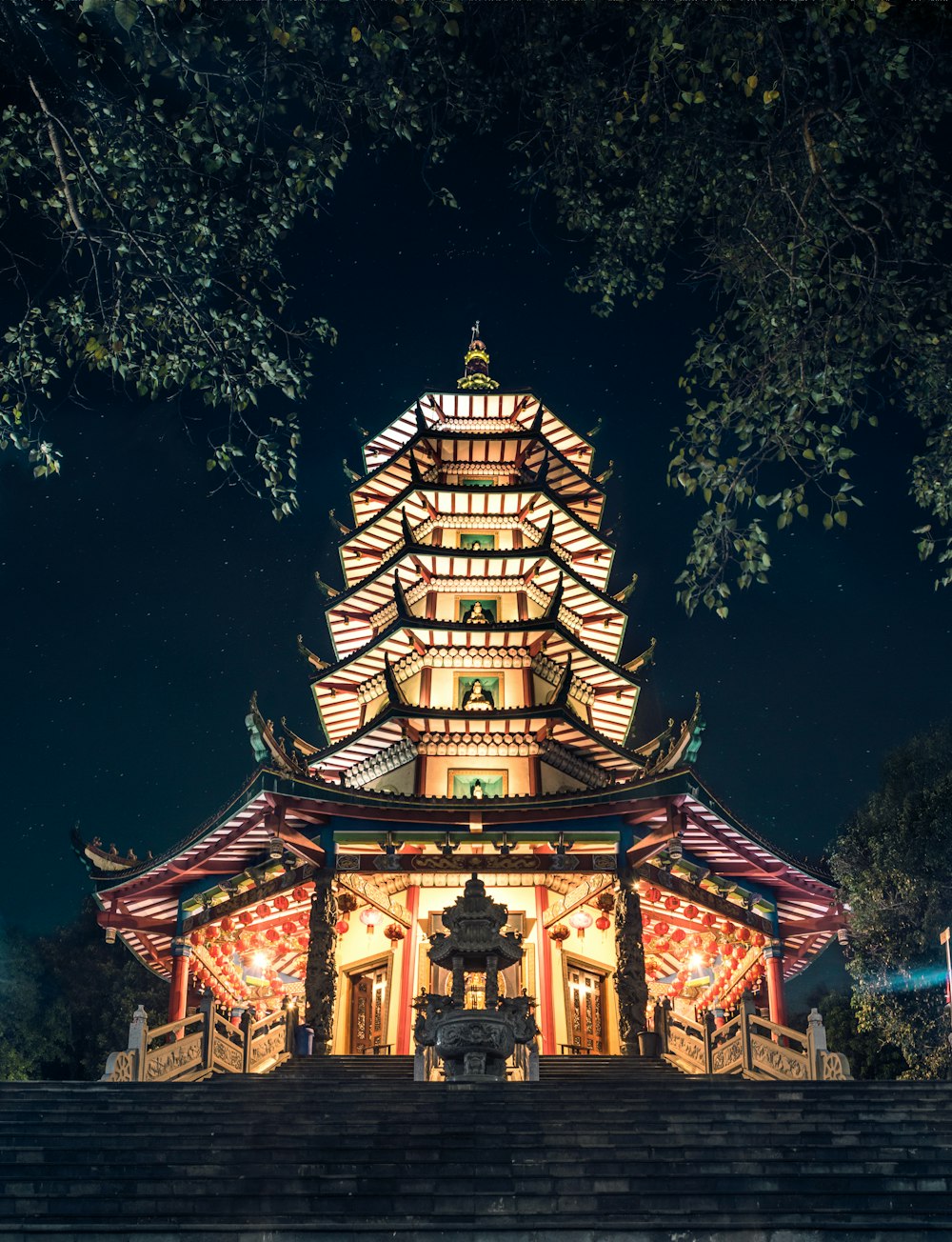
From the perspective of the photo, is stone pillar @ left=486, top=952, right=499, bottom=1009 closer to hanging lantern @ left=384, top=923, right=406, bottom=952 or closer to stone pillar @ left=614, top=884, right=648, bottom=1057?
stone pillar @ left=614, top=884, right=648, bottom=1057

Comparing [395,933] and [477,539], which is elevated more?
[477,539]

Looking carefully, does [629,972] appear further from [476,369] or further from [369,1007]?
[476,369]

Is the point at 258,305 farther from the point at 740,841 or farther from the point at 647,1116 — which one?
the point at 740,841

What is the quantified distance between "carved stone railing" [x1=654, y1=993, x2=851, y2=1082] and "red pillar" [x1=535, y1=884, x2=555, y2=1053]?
3.09m

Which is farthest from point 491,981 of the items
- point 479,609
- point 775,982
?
point 479,609

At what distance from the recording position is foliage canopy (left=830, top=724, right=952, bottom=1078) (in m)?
20.2

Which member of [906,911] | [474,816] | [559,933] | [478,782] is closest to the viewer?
[906,911]

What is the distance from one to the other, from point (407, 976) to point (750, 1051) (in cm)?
849

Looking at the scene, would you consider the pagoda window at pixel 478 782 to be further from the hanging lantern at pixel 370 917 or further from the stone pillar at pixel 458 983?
the stone pillar at pixel 458 983

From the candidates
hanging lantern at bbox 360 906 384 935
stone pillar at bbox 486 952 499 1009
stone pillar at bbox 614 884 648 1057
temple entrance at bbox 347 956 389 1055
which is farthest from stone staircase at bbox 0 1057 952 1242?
hanging lantern at bbox 360 906 384 935

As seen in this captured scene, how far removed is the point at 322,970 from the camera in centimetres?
1991

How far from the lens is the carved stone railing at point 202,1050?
13.8m

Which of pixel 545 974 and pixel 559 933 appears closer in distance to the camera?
pixel 545 974

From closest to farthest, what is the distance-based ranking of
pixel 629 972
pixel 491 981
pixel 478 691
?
pixel 491 981, pixel 629 972, pixel 478 691
